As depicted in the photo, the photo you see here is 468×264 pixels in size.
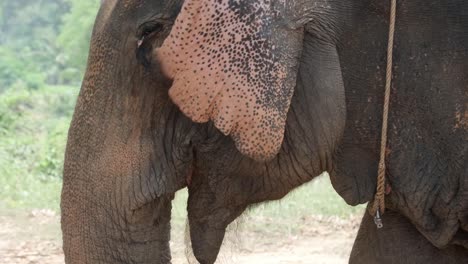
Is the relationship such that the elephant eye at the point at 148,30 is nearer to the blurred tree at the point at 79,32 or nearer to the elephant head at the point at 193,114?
the elephant head at the point at 193,114

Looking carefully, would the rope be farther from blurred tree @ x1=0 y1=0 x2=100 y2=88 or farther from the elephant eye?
blurred tree @ x1=0 y1=0 x2=100 y2=88

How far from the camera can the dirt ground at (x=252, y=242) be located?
552 centimetres

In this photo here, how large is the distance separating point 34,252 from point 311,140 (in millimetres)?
3651

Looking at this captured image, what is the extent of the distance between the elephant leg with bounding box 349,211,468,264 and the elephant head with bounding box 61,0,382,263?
528 mm

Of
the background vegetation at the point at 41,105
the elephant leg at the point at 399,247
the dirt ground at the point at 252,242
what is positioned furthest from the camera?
the background vegetation at the point at 41,105

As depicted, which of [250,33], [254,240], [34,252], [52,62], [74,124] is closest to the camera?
[250,33]

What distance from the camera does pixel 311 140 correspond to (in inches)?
92.3

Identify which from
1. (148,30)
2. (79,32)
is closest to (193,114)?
(148,30)

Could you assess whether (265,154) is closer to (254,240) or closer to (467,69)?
(467,69)

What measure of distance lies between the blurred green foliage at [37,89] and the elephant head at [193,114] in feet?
15.9

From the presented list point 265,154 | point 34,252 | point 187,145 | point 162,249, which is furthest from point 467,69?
point 34,252

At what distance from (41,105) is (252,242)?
8.68 metres

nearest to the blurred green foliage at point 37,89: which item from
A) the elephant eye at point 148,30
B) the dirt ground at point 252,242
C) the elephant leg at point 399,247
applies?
the dirt ground at point 252,242

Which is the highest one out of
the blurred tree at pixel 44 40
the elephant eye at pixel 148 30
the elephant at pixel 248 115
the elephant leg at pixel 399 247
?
the elephant eye at pixel 148 30
